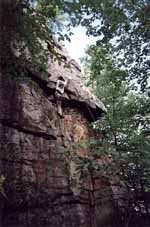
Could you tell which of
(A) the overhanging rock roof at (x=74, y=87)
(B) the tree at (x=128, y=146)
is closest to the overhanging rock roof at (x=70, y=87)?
(A) the overhanging rock roof at (x=74, y=87)

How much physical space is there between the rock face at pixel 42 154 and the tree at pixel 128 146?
889mm

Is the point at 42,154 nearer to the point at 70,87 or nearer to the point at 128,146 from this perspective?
the point at 70,87

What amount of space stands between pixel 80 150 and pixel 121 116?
2.06 meters

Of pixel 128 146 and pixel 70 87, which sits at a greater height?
pixel 70 87

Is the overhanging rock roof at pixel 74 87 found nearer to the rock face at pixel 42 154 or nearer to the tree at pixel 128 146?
the rock face at pixel 42 154

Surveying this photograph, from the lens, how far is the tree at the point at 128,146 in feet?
31.1

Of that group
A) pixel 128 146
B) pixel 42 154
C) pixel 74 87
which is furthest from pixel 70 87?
pixel 42 154

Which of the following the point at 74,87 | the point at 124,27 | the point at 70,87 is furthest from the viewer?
the point at 74,87

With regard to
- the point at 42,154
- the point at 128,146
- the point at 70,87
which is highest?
the point at 70,87

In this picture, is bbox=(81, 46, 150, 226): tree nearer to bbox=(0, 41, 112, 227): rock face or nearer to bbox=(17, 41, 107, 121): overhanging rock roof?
bbox=(17, 41, 107, 121): overhanging rock roof

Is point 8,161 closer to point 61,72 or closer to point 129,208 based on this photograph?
point 61,72

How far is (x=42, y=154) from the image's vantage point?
8453mm

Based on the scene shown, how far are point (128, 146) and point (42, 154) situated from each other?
3.36 meters

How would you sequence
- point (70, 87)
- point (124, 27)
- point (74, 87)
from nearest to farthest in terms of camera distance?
point (124, 27), point (70, 87), point (74, 87)
